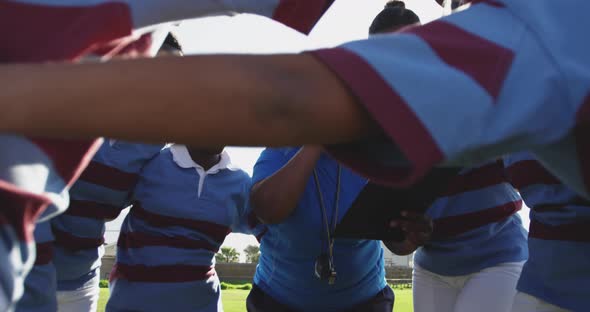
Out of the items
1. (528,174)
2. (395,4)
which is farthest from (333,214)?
(395,4)

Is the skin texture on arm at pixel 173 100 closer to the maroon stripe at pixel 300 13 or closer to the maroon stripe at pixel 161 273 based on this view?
the maroon stripe at pixel 300 13

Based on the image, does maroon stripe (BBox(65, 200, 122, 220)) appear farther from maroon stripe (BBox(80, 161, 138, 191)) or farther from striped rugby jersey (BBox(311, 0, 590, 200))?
striped rugby jersey (BBox(311, 0, 590, 200))

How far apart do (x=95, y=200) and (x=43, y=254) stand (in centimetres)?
57

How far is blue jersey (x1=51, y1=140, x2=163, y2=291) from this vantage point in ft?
10.6

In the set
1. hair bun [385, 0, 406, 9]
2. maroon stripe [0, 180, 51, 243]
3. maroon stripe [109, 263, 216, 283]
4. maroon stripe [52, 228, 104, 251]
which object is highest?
maroon stripe [0, 180, 51, 243]

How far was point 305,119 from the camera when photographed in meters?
0.71

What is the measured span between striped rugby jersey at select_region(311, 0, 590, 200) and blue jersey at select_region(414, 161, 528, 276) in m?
2.07

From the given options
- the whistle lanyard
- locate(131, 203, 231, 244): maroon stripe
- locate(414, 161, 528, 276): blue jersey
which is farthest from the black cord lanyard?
locate(131, 203, 231, 244): maroon stripe

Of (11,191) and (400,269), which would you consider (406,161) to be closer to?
(11,191)

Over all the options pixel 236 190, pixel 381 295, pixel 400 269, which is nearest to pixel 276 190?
pixel 381 295

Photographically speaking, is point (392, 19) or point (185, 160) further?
point (185, 160)

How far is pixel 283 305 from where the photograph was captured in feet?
8.23

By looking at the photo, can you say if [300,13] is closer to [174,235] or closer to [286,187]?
[286,187]

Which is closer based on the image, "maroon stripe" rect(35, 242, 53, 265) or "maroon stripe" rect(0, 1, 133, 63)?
"maroon stripe" rect(0, 1, 133, 63)
